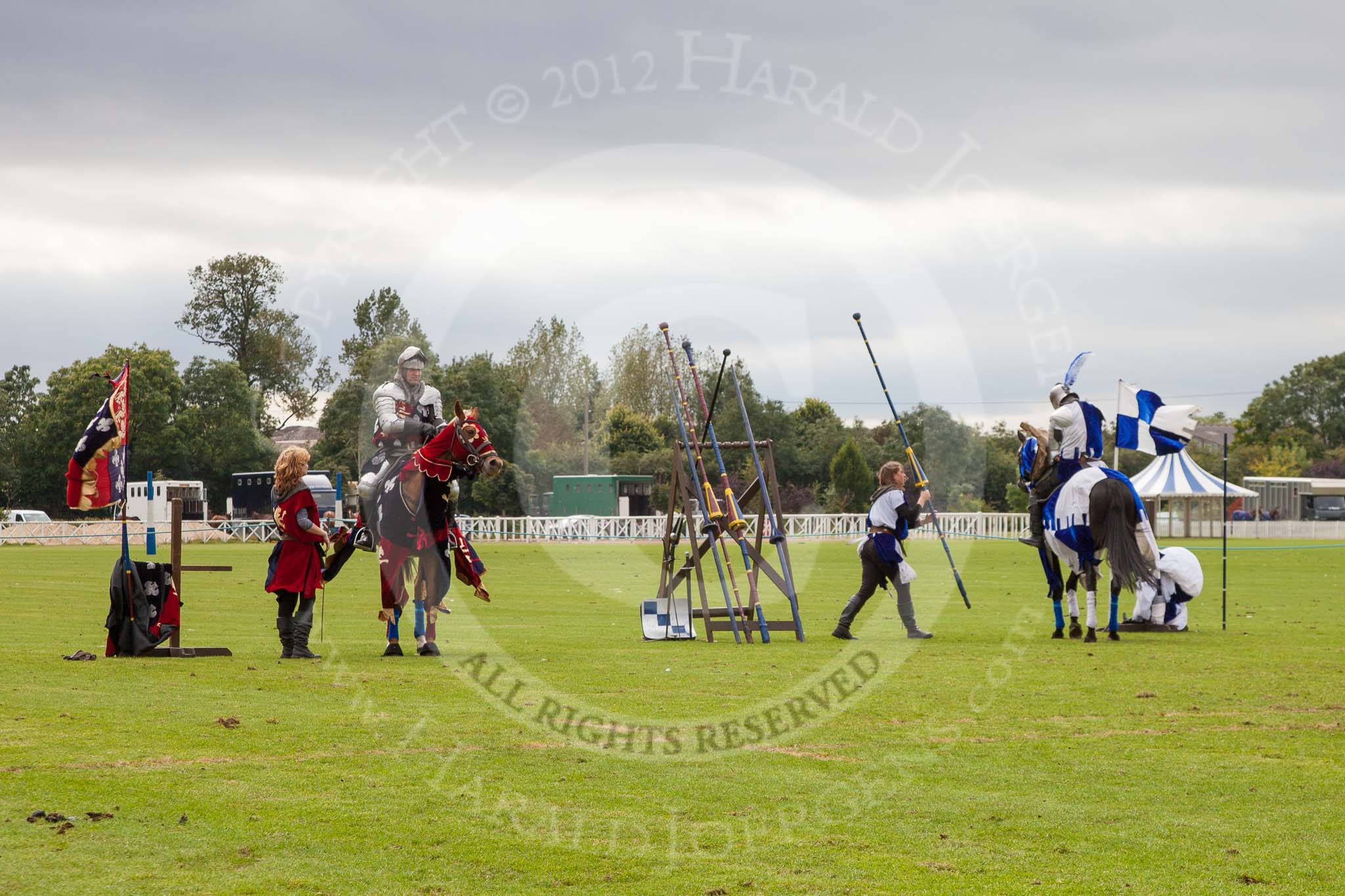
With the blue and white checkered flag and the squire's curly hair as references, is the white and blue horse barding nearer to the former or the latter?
the blue and white checkered flag

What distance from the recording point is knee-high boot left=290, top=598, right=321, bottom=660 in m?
12.6

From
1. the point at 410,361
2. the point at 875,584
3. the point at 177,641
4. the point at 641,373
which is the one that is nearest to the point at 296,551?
the point at 177,641

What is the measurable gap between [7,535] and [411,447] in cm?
3982

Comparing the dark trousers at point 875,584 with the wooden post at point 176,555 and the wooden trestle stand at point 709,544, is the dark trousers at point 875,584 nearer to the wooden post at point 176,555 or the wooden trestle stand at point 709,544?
the wooden trestle stand at point 709,544

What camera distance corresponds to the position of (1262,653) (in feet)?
44.9

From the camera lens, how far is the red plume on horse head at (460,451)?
12133mm

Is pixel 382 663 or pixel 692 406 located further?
pixel 692 406

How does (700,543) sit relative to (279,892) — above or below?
above

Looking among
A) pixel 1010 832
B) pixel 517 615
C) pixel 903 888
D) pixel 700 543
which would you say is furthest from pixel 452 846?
pixel 517 615

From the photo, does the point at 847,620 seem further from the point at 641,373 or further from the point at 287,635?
the point at 641,373

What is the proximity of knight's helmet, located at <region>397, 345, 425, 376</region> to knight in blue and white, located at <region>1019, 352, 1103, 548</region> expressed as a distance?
6.95 metres

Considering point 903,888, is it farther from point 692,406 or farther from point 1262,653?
point 692,406

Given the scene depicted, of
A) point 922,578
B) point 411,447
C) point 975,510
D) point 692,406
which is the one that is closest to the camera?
point 411,447

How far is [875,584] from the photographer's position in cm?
1504
